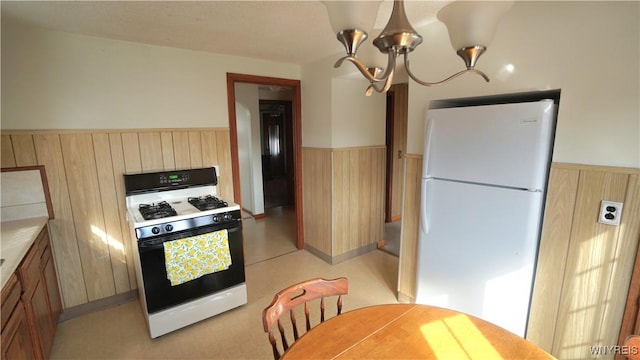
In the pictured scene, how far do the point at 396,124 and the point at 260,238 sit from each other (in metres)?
2.66

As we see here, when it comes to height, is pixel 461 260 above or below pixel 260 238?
above

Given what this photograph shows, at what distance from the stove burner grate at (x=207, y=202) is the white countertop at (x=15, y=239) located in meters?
1.00

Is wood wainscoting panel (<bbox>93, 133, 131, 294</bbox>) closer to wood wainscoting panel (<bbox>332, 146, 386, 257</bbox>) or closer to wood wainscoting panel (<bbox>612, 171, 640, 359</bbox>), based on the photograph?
wood wainscoting panel (<bbox>332, 146, 386, 257</bbox>)

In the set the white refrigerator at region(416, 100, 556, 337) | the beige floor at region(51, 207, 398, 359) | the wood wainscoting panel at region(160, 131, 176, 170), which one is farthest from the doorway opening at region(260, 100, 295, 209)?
the white refrigerator at region(416, 100, 556, 337)

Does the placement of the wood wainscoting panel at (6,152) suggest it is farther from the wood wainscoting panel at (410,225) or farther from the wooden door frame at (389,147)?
the wooden door frame at (389,147)

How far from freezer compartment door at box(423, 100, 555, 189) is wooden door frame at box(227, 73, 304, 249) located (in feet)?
6.08

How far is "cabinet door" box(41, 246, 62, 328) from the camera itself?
2.05m

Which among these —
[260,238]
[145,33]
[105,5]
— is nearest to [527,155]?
[105,5]

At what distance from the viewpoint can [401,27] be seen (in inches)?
37.2

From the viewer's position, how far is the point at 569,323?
5.40 feet

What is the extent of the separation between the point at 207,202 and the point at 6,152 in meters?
1.41

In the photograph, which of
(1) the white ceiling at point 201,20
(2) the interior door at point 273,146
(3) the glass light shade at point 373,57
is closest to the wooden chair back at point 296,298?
(3) the glass light shade at point 373,57

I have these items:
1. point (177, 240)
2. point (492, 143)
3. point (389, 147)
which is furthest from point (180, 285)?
point (389, 147)

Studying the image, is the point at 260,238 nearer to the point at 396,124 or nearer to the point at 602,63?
the point at 396,124
